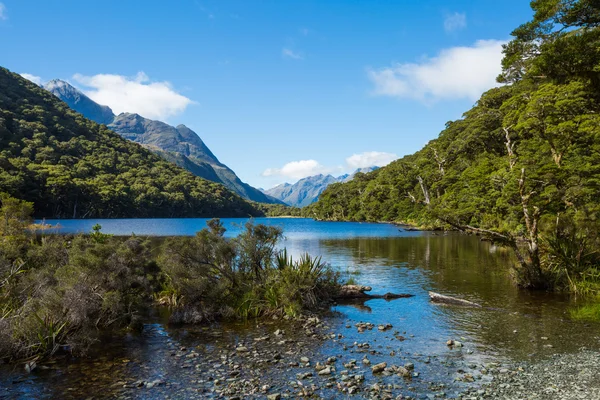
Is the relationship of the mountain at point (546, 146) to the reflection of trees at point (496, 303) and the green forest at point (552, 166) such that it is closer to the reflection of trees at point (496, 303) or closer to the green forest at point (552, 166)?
the green forest at point (552, 166)

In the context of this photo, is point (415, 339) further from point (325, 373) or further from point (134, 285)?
point (134, 285)

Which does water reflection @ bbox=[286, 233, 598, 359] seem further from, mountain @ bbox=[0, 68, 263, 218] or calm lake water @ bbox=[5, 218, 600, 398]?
mountain @ bbox=[0, 68, 263, 218]

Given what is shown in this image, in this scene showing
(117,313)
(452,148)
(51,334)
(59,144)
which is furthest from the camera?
(59,144)

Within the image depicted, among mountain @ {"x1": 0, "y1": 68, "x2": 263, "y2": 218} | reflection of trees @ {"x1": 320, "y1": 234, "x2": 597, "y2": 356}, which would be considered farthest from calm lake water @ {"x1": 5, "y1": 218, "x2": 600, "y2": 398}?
mountain @ {"x1": 0, "y1": 68, "x2": 263, "y2": 218}

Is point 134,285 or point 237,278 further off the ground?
point 237,278

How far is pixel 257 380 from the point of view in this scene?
1090 cm

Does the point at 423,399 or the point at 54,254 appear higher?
the point at 54,254

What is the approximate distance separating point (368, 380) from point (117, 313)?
11.0 meters

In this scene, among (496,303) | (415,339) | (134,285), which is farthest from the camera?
(496,303)

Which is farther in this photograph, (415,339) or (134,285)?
(134,285)

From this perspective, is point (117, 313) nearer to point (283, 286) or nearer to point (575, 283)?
point (283, 286)

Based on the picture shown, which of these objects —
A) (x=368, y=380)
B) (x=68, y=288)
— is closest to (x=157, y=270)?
(x=68, y=288)

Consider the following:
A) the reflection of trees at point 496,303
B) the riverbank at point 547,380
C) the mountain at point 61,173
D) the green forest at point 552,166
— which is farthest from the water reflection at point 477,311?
the mountain at point 61,173

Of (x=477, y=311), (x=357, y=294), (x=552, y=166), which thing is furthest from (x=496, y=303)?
(x=552, y=166)
